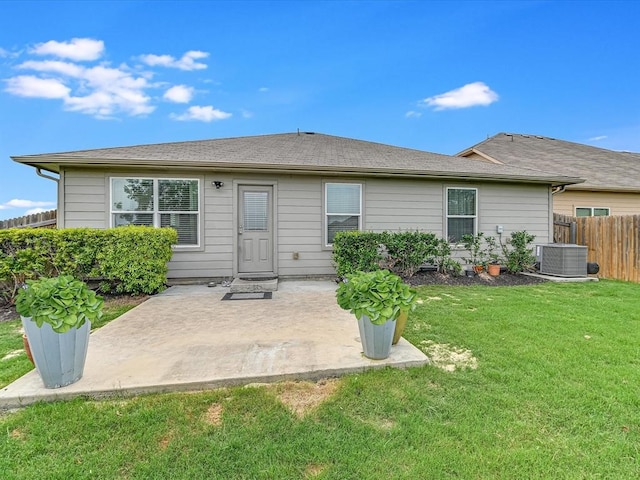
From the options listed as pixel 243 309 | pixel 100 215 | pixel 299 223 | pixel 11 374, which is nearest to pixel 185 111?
pixel 100 215

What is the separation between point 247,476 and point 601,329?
4.21 m

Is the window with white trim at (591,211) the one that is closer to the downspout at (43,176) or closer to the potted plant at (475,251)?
the potted plant at (475,251)

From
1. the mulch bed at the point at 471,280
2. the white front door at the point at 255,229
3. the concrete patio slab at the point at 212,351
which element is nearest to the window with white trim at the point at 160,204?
the white front door at the point at 255,229

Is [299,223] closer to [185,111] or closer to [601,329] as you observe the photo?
[601,329]

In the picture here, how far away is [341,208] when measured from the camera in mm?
7406

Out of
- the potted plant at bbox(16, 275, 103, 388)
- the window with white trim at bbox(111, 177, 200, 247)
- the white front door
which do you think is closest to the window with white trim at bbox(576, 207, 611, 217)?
the white front door

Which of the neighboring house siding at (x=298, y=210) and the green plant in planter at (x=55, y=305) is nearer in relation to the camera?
the green plant in planter at (x=55, y=305)

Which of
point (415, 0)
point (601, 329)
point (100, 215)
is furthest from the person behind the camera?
point (415, 0)

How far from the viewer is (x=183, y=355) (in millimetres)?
2936

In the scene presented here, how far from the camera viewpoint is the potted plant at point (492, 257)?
24.7 ft

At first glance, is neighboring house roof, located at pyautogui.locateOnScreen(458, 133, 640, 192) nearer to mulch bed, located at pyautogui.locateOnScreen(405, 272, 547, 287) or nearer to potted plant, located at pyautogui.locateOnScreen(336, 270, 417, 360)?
mulch bed, located at pyautogui.locateOnScreen(405, 272, 547, 287)

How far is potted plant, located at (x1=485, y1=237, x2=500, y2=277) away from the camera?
7516mm

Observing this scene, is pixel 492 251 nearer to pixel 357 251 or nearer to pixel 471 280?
pixel 471 280

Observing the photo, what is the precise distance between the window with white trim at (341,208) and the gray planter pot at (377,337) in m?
4.62
